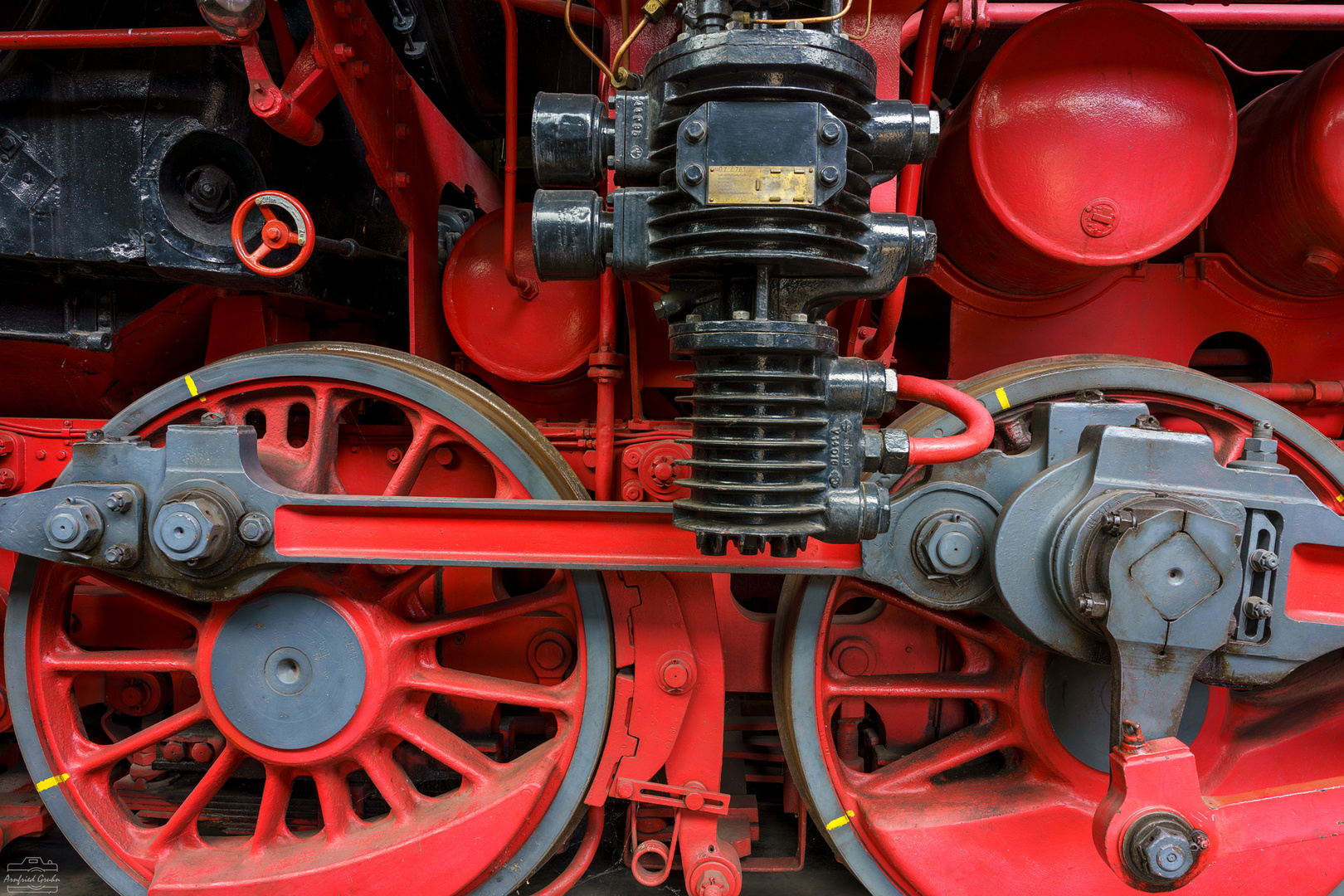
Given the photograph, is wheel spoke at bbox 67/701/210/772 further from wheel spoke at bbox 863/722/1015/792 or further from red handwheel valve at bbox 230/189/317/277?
wheel spoke at bbox 863/722/1015/792

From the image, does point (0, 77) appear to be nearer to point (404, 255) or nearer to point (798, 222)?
point (404, 255)

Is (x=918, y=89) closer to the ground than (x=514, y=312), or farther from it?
farther from it

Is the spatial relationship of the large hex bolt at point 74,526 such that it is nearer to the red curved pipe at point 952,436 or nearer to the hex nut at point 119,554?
the hex nut at point 119,554

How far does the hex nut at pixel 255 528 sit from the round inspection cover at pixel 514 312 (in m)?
0.63

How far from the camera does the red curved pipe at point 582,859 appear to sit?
1514 millimetres

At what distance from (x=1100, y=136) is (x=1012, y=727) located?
137 cm

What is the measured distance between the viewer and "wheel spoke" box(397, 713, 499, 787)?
1506mm

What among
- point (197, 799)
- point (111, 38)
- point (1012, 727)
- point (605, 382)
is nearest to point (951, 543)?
point (1012, 727)

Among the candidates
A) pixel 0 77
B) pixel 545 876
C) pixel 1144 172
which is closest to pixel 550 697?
pixel 545 876

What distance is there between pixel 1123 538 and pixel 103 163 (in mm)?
2270

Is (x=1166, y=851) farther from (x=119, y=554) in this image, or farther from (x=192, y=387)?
(x=192, y=387)

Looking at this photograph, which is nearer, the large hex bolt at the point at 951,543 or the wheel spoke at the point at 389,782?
the large hex bolt at the point at 951,543

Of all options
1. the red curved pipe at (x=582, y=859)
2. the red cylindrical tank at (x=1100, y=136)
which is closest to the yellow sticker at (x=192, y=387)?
the red curved pipe at (x=582, y=859)

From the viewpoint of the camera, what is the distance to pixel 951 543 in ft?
4.28
